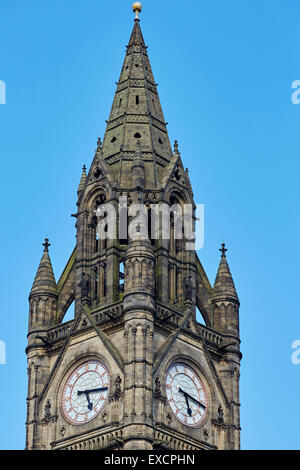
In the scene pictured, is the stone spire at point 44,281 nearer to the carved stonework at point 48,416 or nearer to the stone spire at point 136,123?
the stone spire at point 136,123

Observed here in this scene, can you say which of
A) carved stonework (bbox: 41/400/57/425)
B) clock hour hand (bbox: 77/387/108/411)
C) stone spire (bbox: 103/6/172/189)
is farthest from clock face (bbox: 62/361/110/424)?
stone spire (bbox: 103/6/172/189)

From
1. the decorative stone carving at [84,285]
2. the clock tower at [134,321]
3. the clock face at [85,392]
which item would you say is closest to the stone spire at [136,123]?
the clock tower at [134,321]

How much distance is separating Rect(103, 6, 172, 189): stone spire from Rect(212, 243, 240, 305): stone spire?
15.9 ft

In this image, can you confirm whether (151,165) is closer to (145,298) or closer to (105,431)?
(145,298)

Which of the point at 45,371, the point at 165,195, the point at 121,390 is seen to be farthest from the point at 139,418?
the point at 165,195

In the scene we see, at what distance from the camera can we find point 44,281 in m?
75.5

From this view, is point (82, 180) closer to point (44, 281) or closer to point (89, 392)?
point (44, 281)

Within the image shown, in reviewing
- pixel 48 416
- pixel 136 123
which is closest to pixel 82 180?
pixel 136 123

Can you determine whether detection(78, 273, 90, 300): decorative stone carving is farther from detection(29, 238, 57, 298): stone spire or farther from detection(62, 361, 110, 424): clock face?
detection(62, 361, 110, 424): clock face

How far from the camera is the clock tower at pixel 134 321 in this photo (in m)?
69.4

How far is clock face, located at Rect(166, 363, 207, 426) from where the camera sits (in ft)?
231

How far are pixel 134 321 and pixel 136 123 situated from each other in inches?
462

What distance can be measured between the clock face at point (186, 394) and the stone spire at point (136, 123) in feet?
29.6

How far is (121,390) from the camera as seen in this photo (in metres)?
69.1
